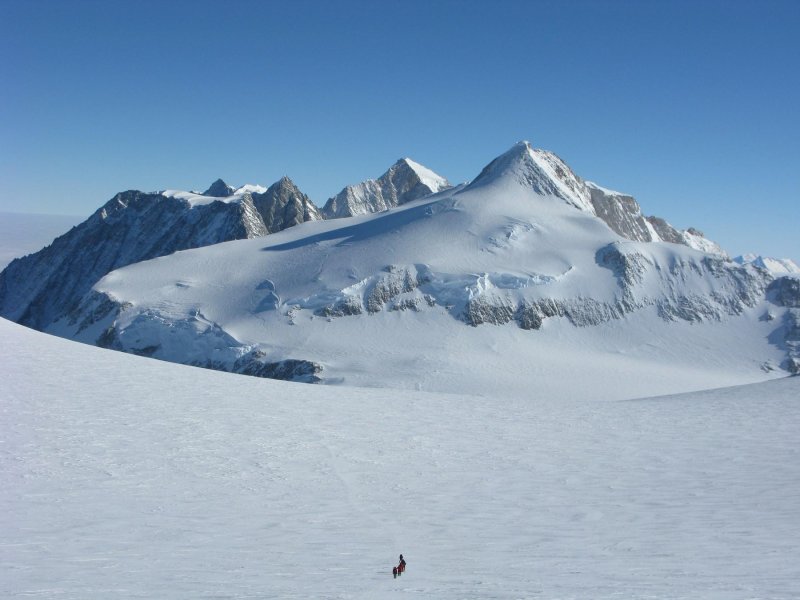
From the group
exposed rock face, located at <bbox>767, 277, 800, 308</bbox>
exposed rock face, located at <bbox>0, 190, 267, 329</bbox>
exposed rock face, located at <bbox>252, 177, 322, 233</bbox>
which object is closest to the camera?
exposed rock face, located at <bbox>767, 277, 800, 308</bbox>

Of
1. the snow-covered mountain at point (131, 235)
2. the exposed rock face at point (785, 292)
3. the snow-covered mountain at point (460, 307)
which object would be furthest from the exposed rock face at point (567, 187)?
the snow-covered mountain at point (131, 235)

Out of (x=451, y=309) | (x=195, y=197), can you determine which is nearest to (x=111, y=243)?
(x=195, y=197)

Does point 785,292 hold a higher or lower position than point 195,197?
lower

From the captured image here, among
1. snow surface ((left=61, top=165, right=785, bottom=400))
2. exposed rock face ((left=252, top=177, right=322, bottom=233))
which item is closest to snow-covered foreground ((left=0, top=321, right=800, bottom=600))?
snow surface ((left=61, top=165, right=785, bottom=400))

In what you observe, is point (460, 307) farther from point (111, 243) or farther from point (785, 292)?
point (111, 243)

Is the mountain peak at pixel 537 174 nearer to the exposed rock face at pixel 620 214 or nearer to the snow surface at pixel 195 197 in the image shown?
the exposed rock face at pixel 620 214

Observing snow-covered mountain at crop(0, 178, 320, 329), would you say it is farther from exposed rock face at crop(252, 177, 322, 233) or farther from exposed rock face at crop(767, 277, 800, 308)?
exposed rock face at crop(767, 277, 800, 308)
